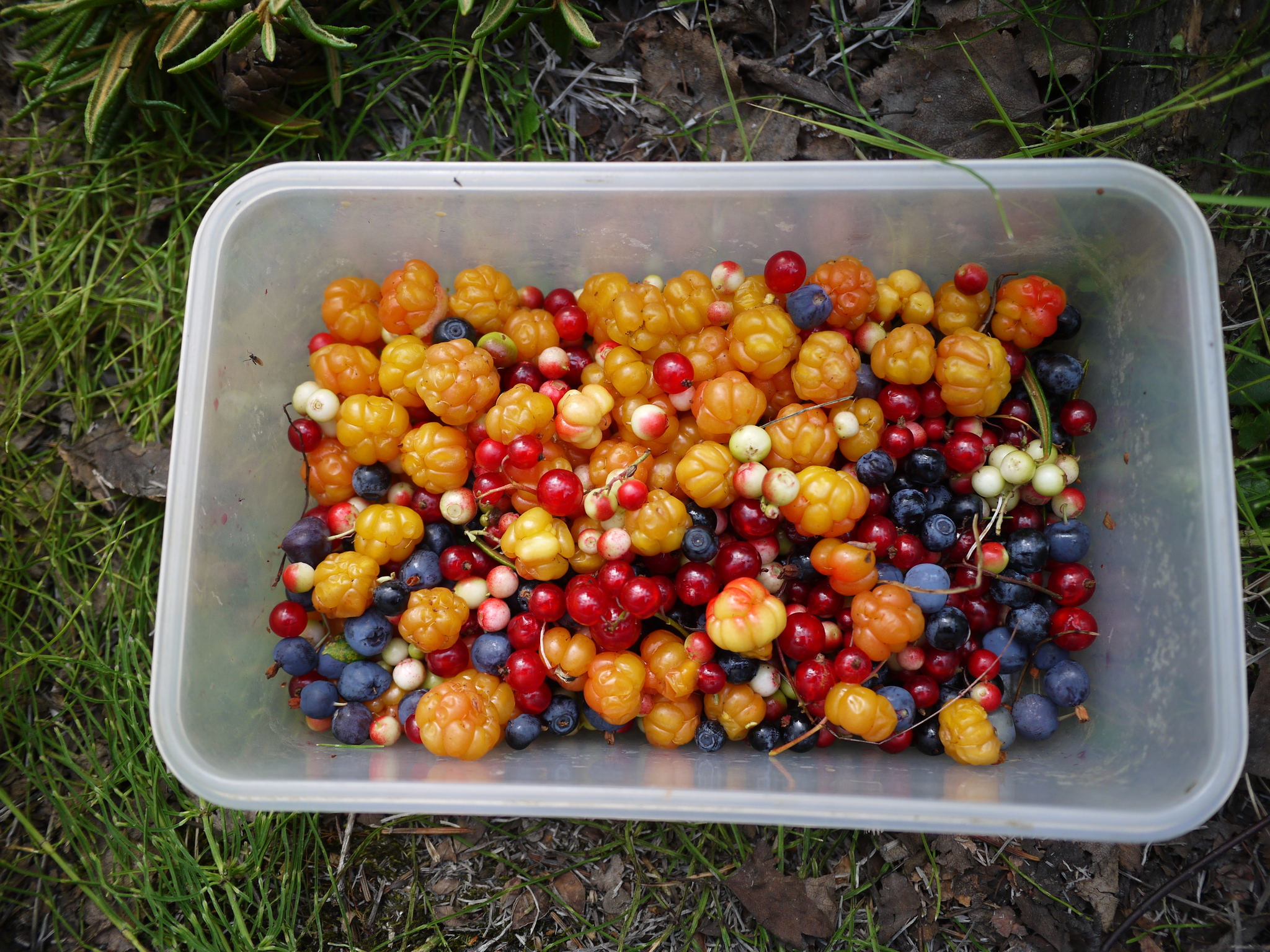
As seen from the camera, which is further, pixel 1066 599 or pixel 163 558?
pixel 1066 599

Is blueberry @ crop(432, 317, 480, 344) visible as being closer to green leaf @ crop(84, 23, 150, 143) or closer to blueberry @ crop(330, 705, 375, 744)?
blueberry @ crop(330, 705, 375, 744)

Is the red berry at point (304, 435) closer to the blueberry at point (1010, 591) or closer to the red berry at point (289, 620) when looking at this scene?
the red berry at point (289, 620)

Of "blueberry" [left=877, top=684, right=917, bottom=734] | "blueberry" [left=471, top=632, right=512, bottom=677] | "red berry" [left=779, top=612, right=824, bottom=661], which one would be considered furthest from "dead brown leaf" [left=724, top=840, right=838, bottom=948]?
"blueberry" [left=471, top=632, right=512, bottom=677]

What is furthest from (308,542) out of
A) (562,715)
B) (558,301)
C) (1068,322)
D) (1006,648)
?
(1068,322)

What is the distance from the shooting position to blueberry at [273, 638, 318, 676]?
1.97 m

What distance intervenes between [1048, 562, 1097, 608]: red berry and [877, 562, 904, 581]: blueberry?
0.38 metres

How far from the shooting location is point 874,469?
1893 millimetres

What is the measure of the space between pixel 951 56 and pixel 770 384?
106cm

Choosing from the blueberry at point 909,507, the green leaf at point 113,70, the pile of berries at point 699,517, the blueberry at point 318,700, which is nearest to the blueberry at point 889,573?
the pile of berries at point 699,517

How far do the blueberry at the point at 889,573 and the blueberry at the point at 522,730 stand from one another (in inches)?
35.1

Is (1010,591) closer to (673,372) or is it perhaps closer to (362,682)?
(673,372)

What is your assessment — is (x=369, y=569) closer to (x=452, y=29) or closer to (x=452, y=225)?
(x=452, y=225)

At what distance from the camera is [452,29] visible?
2.24 meters

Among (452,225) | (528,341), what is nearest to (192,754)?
(528,341)
